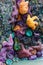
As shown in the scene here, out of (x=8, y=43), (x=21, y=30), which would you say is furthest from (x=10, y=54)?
(x=21, y=30)

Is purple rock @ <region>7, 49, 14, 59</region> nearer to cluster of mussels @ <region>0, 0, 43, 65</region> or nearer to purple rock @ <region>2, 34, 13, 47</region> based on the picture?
cluster of mussels @ <region>0, 0, 43, 65</region>

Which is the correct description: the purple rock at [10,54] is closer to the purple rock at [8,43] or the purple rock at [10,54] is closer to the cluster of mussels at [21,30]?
the cluster of mussels at [21,30]

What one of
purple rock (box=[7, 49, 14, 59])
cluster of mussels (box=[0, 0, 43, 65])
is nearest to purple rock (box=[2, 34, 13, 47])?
cluster of mussels (box=[0, 0, 43, 65])

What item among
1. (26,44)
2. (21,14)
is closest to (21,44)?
(26,44)

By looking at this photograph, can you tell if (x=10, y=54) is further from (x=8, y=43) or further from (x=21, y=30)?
(x=21, y=30)

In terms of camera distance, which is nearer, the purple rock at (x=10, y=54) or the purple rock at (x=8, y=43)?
the purple rock at (x=8, y=43)

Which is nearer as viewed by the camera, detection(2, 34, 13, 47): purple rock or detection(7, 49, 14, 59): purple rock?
detection(2, 34, 13, 47): purple rock

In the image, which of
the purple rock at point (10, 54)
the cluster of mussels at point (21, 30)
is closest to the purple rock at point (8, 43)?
the cluster of mussels at point (21, 30)

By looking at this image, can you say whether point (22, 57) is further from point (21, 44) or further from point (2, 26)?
point (2, 26)
